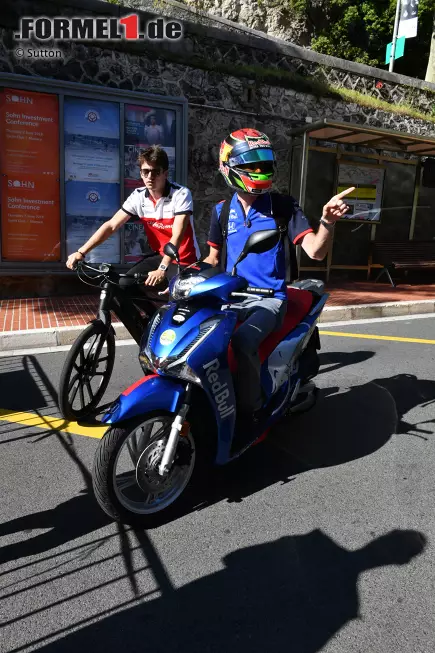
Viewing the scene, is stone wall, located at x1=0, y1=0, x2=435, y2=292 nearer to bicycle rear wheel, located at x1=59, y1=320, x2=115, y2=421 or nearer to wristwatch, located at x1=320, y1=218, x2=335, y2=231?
bicycle rear wheel, located at x1=59, y1=320, x2=115, y2=421

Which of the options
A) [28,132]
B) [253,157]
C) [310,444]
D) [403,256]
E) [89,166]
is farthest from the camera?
[403,256]

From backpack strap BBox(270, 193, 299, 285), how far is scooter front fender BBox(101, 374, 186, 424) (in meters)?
1.15

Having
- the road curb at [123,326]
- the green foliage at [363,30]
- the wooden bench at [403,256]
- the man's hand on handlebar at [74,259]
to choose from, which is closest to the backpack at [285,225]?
the man's hand on handlebar at [74,259]

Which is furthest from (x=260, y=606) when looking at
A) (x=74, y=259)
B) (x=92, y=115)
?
(x=92, y=115)

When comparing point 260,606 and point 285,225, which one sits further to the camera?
point 285,225

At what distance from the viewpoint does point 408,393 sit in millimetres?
4832

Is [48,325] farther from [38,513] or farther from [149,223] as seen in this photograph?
[38,513]

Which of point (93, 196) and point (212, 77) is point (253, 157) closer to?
point (93, 196)

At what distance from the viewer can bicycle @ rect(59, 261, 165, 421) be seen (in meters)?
3.89

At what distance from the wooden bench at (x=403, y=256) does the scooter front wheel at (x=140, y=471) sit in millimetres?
9219

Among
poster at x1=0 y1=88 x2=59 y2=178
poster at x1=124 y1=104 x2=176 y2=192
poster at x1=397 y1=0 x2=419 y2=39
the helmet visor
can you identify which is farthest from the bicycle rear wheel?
poster at x1=397 y1=0 x2=419 y2=39

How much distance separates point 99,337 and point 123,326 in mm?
2466

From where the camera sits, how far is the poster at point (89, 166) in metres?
8.76

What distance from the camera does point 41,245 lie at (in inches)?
347
